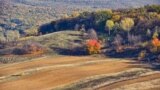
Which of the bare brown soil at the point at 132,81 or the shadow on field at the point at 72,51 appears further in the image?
the shadow on field at the point at 72,51

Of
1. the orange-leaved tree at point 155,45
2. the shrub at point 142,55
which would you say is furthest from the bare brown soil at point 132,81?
the orange-leaved tree at point 155,45

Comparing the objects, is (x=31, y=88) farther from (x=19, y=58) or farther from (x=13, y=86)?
(x=19, y=58)

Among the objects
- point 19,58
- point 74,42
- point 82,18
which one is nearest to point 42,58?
point 19,58

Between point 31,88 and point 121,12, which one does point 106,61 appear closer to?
point 31,88

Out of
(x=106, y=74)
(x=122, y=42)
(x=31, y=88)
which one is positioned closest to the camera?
(x=31, y=88)

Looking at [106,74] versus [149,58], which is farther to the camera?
[149,58]

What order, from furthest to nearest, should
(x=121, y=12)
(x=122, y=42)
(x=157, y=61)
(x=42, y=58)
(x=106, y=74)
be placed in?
(x=121, y=12), (x=122, y=42), (x=42, y=58), (x=157, y=61), (x=106, y=74)

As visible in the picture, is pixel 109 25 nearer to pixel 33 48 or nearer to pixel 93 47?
pixel 93 47

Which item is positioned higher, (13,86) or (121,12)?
(121,12)

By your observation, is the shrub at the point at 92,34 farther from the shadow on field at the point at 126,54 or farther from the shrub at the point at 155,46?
the shrub at the point at 155,46
